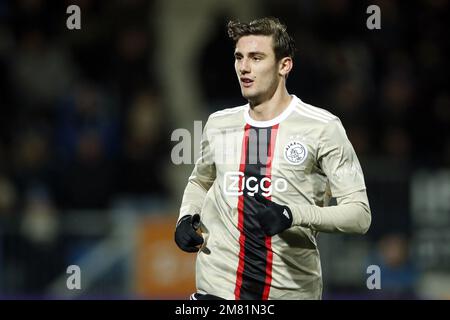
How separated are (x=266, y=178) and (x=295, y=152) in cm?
19

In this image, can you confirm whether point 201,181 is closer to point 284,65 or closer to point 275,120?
point 275,120

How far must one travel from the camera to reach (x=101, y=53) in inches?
452

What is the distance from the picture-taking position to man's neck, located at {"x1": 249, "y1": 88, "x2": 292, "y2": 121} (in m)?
5.18

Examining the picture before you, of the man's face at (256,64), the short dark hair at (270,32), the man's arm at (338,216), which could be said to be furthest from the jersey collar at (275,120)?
the man's arm at (338,216)

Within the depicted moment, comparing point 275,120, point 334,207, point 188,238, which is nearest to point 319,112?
point 275,120

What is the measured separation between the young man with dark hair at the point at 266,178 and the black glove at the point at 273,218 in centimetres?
27

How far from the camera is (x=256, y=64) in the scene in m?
5.11

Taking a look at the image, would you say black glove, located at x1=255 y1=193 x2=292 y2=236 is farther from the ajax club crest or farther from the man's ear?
the man's ear

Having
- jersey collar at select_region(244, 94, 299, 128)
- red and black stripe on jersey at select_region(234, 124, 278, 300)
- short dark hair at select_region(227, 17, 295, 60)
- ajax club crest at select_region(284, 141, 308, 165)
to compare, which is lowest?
red and black stripe on jersey at select_region(234, 124, 278, 300)

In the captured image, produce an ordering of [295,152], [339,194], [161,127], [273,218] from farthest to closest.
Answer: [161,127], [295,152], [339,194], [273,218]


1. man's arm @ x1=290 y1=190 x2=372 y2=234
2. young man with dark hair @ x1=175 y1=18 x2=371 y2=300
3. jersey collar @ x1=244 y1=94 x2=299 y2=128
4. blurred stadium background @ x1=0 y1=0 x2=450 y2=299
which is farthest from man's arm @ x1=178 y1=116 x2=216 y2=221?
Answer: blurred stadium background @ x1=0 y1=0 x2=450 y2=299

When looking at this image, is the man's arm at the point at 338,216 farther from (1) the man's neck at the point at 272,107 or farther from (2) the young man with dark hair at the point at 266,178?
(1) the man's neck at the point at 272,107

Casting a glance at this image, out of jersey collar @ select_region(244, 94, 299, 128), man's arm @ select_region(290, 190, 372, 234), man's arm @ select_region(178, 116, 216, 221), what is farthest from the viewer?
man's arm @ select_region(178, 116, 216, 221)

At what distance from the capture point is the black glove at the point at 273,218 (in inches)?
184
